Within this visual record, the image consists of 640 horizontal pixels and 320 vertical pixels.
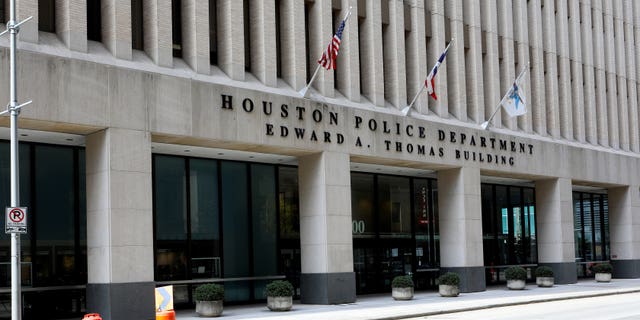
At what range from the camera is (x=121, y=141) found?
25.0m

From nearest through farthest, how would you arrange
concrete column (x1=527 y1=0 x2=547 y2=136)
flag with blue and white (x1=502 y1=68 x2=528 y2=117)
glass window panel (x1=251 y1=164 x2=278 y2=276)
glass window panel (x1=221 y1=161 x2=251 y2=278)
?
glass window panel (x1=221 y1=161 x2=251 y2=278) < glass window panel (x1=251 y1=164 x2=278 y2=276) < flag with blue and white (x1=502 y1=68 x2=528 y2=117) < concrete column (x1=527 y1=0 x2=547 y2=136)

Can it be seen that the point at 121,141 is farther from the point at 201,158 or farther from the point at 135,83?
the point at 201,158

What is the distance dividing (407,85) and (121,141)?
15.9 m

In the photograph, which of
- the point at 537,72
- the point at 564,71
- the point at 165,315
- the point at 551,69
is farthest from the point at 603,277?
the point at 165,315

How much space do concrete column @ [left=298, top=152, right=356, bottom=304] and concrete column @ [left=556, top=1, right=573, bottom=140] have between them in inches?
747

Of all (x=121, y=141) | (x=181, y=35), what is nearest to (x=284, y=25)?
(x=181, y=35)

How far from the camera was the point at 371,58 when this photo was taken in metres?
34.9

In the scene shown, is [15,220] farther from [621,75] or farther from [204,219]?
[621,75]

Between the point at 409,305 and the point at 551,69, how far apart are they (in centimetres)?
2059

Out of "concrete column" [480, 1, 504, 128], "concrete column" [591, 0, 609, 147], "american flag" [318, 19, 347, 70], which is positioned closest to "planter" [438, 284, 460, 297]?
"concrete column" [480, 1, 504, 128]

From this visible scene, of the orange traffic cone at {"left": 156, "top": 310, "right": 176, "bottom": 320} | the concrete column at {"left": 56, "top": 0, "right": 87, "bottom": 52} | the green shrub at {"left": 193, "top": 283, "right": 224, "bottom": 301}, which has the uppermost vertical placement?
the concrete column at {"left": 56, "top": 0, "right": 87, "bottom": 52}

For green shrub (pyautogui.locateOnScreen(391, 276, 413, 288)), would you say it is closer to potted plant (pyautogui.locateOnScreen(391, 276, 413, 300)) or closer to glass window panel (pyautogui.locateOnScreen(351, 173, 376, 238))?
potted plant (pyautogui.locateOnScreen(391, 276, 413, 300))

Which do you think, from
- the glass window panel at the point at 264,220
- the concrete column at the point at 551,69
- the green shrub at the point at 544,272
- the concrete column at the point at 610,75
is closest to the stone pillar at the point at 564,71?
the concrete column at the point at 551,69

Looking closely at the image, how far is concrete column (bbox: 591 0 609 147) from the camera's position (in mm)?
49844
